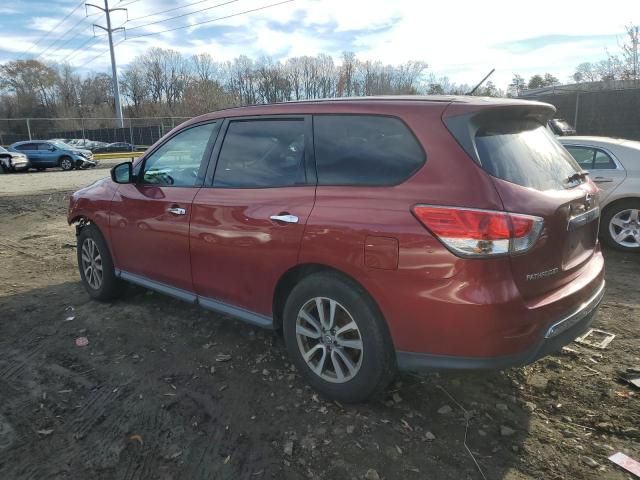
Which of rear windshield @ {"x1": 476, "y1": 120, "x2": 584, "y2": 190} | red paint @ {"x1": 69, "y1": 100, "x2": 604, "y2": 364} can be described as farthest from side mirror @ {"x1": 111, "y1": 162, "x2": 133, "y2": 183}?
rear windshield @ {"x1": 476, "y1": 120, "x2": 584, "y2": 190}

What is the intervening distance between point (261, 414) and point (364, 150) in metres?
1.70

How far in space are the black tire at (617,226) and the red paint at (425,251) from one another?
3940mm

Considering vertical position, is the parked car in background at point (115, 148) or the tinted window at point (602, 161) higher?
the tinted window at point (602, 161)

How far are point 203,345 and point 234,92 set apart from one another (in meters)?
86.4

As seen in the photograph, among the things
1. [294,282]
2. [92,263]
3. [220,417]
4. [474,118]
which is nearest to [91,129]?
[92,263]

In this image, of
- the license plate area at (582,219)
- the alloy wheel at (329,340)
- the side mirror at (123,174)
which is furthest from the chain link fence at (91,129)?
the license plate area at (582,219)

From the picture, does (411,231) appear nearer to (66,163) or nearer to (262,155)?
(262,155)

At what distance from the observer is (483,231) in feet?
7.93

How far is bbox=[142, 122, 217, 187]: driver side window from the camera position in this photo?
3.93m

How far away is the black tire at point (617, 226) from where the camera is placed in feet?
21.4

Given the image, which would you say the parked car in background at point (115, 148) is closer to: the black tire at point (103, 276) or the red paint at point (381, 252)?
the black tire at point (103, 276)

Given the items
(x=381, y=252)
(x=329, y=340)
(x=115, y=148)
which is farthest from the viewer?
(x=115, y=148)

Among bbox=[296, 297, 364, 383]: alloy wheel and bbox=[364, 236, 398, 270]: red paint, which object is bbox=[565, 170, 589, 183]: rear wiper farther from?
bbox=[296, 297, 364, 383]: alloy wheel

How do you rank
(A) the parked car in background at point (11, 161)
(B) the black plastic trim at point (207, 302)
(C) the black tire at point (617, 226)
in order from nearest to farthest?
(B) the black plastic trim at point (207, 302) < (C) the black tire at point (617, 226) < (A) the parked car in background at point (11, 161)
